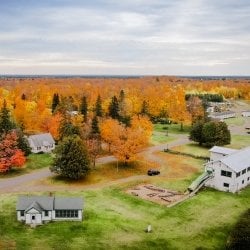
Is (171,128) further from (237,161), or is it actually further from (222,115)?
(237,161)

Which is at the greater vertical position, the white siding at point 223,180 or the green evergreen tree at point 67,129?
the green evergreen tree at point 67,129

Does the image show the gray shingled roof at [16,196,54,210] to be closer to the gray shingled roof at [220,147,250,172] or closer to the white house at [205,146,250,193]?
the white house at [205,146,250,193]

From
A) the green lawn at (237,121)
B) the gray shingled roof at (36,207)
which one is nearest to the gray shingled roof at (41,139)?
the gray shingled roof at (36,207)

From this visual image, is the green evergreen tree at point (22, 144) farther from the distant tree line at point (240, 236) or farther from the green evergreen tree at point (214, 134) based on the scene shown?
the distant tree line at point (240, 236)

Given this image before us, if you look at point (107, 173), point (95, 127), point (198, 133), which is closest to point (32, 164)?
point (107, 173)

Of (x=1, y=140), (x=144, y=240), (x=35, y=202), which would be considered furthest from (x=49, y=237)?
(x=1, y=140)

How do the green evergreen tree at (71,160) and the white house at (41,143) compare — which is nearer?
the green evergreen tree at (71,160)

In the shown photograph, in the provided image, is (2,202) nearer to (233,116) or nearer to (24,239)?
(24,239)
